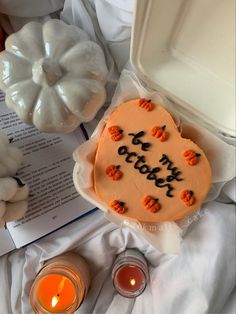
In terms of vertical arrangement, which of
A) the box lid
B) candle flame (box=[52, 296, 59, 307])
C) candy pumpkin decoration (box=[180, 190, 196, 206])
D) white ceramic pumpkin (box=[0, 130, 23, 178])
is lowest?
candle flame (box=[52, 296, 59, 307])

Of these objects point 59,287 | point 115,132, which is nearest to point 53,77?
point 115,132

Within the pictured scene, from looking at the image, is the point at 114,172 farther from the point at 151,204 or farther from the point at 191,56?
the point at 191,56

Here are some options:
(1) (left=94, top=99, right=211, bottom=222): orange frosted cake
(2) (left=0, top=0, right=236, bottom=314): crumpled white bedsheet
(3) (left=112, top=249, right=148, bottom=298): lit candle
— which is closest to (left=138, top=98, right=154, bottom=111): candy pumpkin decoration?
(1) (left=94, top=99, right=211, bottom=222): orange frosted cake

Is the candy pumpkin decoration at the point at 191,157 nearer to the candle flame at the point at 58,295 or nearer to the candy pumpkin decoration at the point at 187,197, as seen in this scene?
the candy pumpkin decoration at the point at 187,197

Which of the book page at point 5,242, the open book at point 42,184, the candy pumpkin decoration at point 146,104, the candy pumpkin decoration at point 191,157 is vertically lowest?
the book page at point 5,242

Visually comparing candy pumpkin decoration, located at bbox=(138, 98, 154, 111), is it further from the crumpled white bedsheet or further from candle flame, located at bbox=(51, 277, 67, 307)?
candle flame, located at bbox=(51, 277, 67, 307)

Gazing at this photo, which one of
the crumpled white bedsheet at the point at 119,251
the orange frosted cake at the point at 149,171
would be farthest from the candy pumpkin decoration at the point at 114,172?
the crumpled white bedsheet at the point at 119,251
